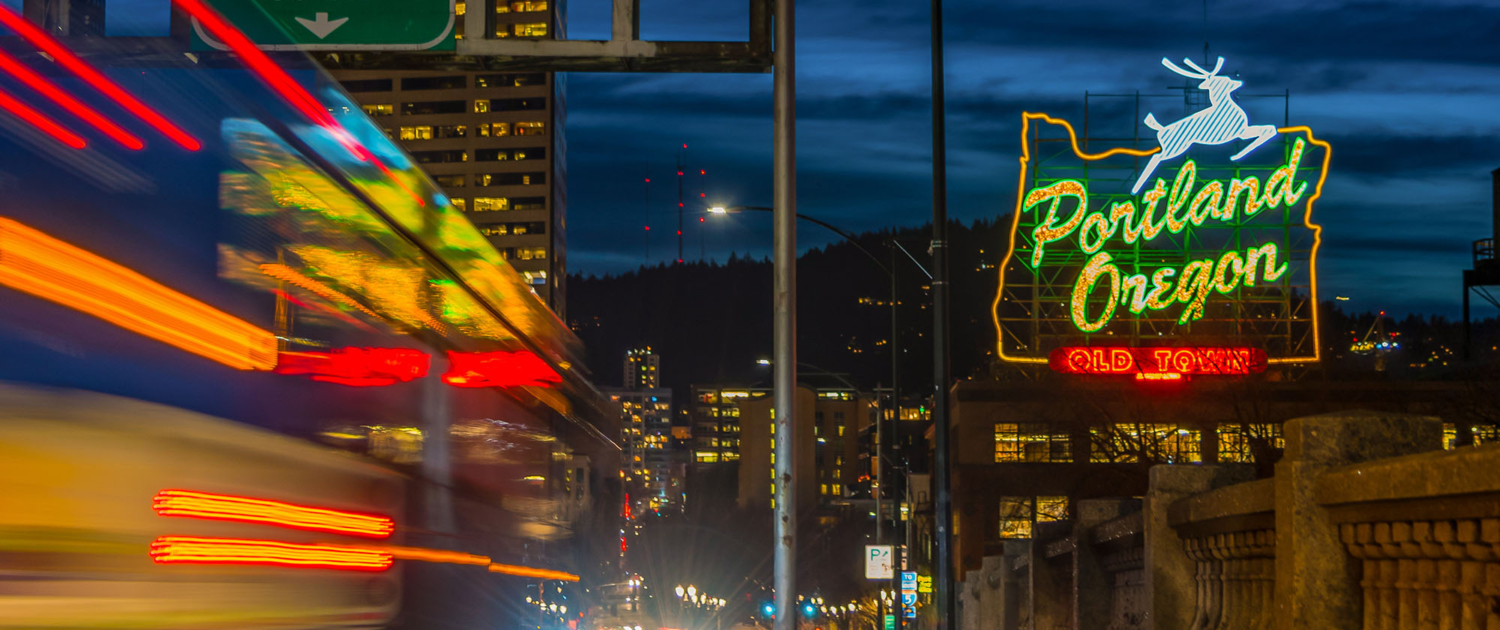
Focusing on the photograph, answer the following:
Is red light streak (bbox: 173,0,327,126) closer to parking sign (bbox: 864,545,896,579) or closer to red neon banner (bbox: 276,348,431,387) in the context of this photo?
red neon banner (bbox: 276,348,431,387)

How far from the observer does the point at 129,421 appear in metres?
4.68

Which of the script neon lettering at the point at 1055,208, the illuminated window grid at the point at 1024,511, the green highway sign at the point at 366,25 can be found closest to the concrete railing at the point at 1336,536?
the green highway sign at the point at 366,25

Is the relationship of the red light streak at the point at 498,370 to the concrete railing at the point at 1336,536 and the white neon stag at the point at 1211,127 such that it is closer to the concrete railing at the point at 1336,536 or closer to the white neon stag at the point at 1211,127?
the concrete railing at the point at 1336,536

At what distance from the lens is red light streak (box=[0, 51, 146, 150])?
427 centimetres

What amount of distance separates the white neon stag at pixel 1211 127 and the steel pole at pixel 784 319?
43614mm

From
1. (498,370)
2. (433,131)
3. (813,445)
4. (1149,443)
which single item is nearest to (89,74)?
(498,370)

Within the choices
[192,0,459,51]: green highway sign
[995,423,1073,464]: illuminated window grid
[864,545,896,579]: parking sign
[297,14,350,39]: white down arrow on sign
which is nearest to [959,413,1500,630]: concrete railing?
[192,0,459,51]: green highway sign

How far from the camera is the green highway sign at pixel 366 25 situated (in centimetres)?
994

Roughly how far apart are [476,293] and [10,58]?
4.69m

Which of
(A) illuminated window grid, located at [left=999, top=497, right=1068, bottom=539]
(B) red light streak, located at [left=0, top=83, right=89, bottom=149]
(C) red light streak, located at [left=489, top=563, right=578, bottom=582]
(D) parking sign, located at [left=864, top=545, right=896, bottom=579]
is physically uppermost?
(B) red light streak, located at [left=0, top=83, right=89, bottom=149]

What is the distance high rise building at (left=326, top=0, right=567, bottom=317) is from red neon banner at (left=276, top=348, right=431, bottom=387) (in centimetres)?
13911

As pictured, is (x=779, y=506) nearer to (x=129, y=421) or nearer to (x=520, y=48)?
(x=520, y=48)

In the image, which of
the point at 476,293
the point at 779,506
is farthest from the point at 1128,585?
the point at 476,293

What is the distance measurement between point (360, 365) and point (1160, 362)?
51242mm
